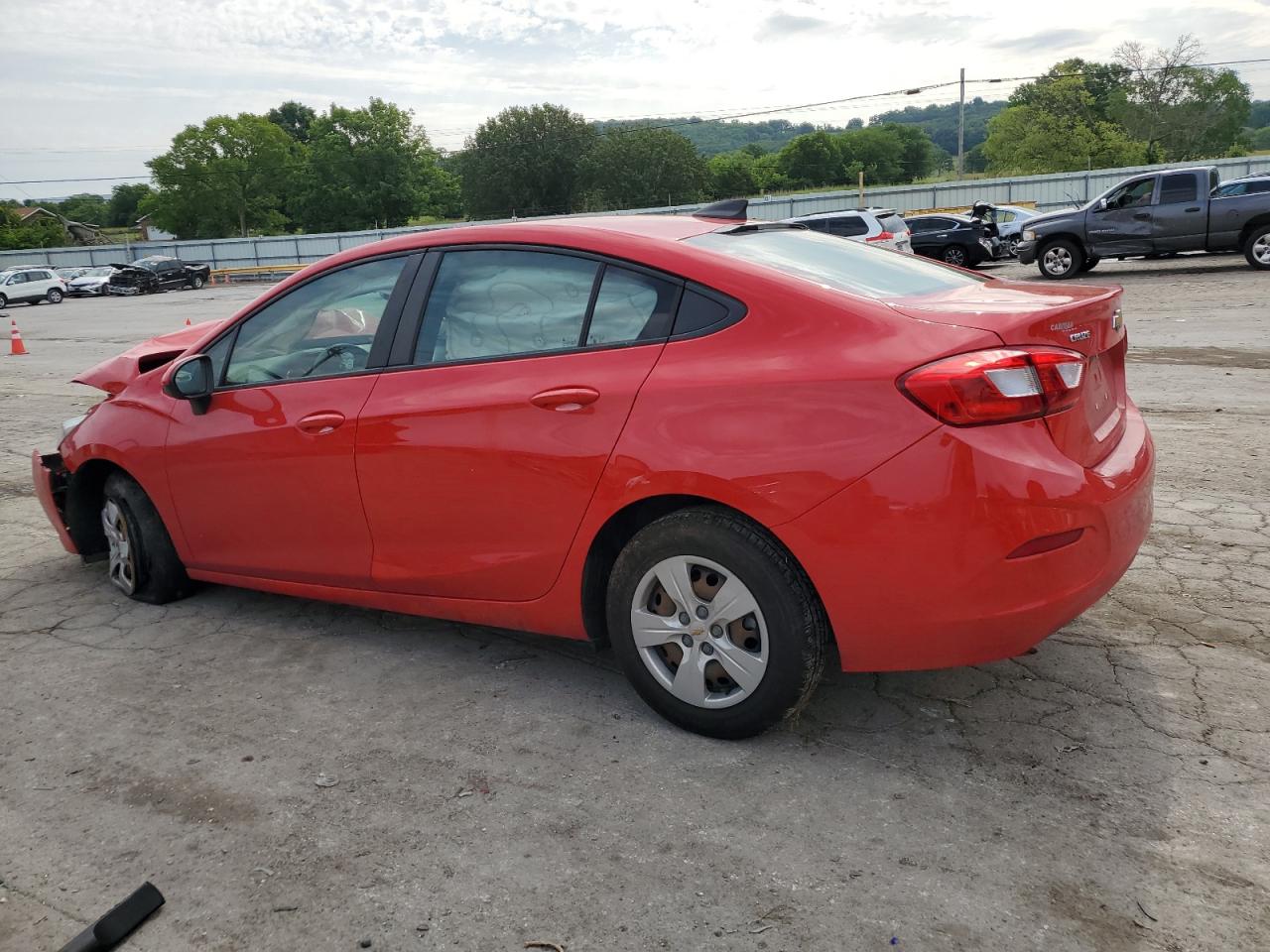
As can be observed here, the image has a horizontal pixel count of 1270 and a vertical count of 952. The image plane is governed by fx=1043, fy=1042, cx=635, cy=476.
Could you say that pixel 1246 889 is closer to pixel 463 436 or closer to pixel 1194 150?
pixel 463 436

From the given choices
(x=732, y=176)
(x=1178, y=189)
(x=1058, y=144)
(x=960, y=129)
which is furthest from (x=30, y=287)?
(x=732, y=176)

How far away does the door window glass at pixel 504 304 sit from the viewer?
337 centimetres

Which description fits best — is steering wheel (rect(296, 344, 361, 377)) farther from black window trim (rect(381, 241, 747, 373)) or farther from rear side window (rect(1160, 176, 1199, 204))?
rear side window (rect(1160, 176, 1199, 204))

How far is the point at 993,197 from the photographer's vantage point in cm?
4359

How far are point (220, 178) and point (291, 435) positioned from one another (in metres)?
108

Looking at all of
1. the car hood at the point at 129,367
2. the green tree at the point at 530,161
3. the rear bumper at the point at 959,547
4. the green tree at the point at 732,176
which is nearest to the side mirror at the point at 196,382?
the car hood at the point at 129,367

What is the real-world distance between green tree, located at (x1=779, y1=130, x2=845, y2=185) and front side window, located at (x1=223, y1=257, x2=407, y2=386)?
4874 inches

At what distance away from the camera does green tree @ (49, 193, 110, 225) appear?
5075 inches

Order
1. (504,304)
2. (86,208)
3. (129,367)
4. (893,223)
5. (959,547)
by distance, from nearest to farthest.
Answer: (959,547) → (504,304) → (129,367) → (893,223) → (86,208)

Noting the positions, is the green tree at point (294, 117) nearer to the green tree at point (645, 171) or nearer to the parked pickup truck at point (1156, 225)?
the green tree at point (645, 171)

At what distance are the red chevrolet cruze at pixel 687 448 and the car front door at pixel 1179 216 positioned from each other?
685 inches

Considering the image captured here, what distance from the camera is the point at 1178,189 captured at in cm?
1861

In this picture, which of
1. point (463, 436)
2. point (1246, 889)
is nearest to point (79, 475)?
point (463, 436)

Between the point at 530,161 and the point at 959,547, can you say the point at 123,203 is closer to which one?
the point at 530,161
